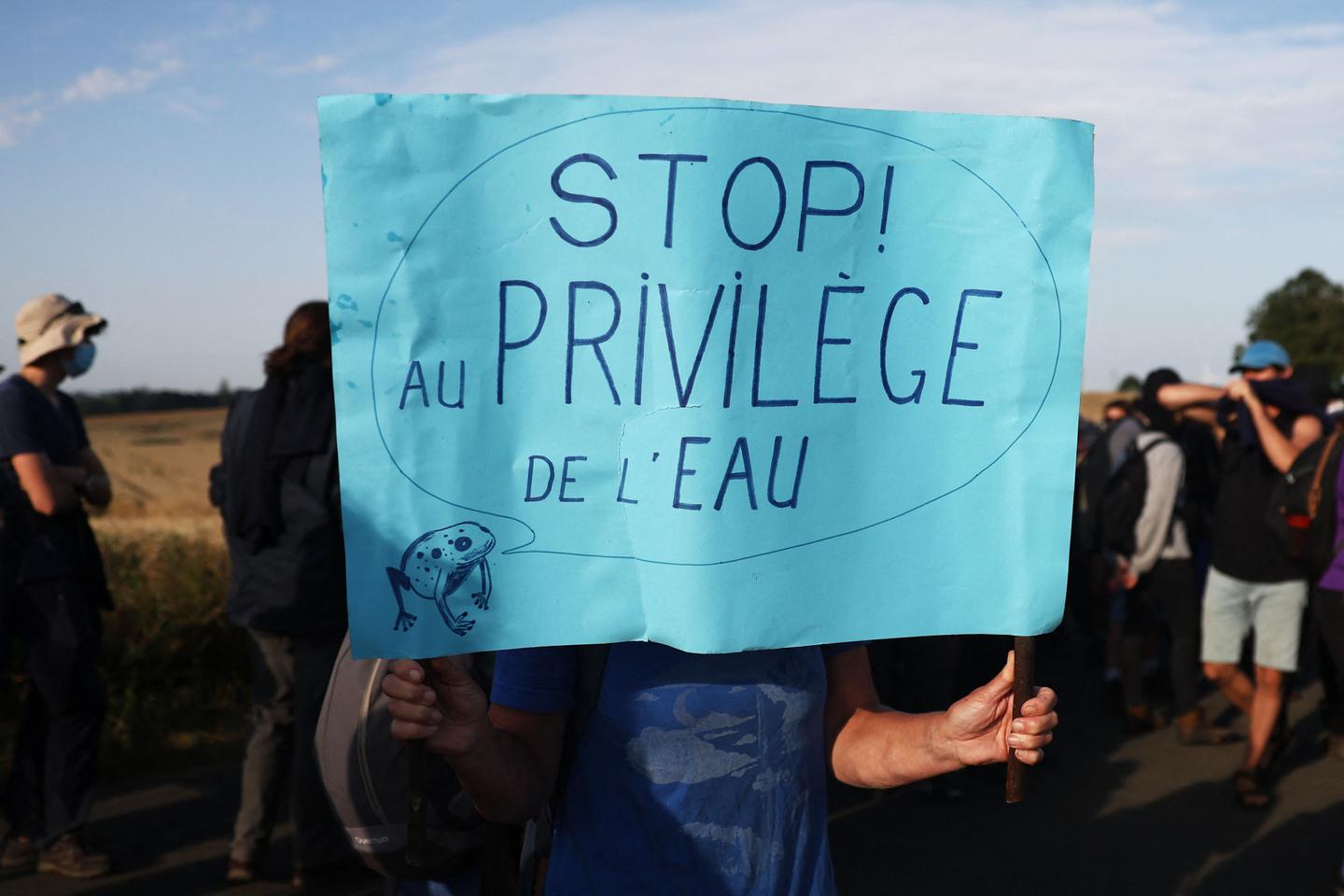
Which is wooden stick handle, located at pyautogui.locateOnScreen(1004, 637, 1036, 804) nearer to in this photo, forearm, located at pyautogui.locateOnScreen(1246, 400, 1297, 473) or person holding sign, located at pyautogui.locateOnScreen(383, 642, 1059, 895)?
person holding sign, located at pyautogui.locateOnScreen(383, 642, 1059, 895)

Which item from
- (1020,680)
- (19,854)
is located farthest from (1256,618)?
(19,854)

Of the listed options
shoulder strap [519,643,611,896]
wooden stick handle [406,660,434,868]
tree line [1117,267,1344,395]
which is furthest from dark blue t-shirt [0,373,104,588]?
tree line [1117,267,1344,395]

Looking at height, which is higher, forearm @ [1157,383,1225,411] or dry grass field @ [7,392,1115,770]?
forearm @ [1157,383,1225,411]

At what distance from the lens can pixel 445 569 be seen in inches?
61.6

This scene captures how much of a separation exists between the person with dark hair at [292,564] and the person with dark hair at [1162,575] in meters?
4.30

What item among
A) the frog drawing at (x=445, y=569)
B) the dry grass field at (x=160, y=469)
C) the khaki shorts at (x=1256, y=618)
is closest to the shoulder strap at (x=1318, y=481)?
the khaki shorts at (x=1256, y=618)

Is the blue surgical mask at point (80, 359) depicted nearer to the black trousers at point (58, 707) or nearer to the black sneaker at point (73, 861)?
the black trousers at point (58, 707)

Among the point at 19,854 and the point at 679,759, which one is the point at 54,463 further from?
the point at 679,759

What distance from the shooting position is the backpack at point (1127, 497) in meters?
6.50

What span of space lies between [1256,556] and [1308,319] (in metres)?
63.7

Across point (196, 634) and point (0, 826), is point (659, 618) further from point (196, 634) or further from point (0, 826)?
point (196, 634)

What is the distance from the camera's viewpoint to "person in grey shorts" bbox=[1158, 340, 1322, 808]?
5414mm

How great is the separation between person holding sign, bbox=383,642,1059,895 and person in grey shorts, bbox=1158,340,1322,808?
4.30 m

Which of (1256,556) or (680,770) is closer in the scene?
(680,770)
